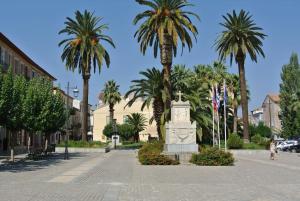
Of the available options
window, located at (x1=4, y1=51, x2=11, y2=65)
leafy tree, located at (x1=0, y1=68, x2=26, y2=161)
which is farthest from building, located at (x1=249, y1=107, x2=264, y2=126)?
leafy tree, located at (x1=0, y1=68, x2=26, y2=161)

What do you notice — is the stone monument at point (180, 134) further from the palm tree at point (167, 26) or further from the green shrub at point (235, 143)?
the green shrub at point (235, 143)

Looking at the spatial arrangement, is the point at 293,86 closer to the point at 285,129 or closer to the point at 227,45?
the point at 285,129

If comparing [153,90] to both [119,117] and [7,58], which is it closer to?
[7,58]

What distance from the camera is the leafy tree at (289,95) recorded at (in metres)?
73.9

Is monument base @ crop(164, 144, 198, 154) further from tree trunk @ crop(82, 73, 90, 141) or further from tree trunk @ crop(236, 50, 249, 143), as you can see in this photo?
tree trunk @ crop(236, 50, 249, 143)

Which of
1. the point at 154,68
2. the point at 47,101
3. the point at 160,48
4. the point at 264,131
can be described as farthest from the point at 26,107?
the point at 264,131

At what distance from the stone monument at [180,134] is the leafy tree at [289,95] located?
49.2m

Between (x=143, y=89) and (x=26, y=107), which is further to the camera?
(x=143, y=89)

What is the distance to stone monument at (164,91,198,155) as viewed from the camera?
27.6m

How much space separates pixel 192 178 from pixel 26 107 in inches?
639

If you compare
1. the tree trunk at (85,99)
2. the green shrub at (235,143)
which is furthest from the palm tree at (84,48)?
the green shrub at (235,143)

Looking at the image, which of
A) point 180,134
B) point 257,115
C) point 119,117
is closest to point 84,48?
point 180,134

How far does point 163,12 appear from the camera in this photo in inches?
1474

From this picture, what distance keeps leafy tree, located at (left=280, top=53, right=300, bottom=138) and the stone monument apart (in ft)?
161
